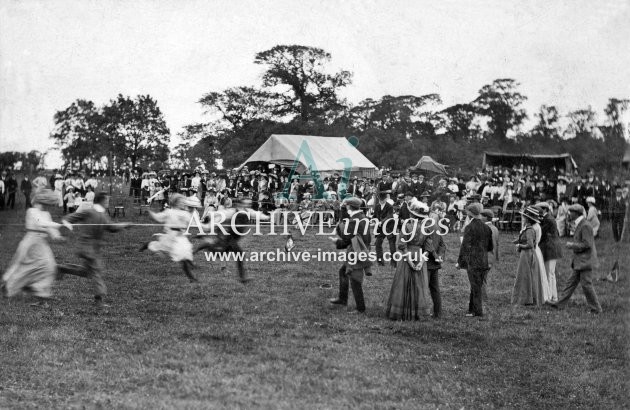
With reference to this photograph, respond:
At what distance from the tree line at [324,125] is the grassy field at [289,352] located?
244 centimetres

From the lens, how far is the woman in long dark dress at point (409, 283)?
976 centimetres

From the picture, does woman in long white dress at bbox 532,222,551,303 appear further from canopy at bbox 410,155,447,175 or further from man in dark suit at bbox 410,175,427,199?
man in dark suit at bbox 410,175,427,199

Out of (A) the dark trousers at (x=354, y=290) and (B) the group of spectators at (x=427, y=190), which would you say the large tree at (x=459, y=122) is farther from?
(A) the dark trousers at (x=354, y=290)

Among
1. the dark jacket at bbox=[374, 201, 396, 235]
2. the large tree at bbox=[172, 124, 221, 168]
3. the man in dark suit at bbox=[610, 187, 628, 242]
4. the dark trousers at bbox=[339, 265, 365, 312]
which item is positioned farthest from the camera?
the man in dark suit at bbox=[610, 187, 628, 242]

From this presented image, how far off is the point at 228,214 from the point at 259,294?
3637 millimetres

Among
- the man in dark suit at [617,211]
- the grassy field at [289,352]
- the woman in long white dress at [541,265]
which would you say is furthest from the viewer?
the man in dark suit at [617,211]

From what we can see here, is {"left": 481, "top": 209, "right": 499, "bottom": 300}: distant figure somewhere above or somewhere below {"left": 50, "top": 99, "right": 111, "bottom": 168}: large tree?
below

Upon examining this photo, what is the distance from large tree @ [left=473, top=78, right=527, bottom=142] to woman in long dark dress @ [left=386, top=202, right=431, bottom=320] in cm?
296

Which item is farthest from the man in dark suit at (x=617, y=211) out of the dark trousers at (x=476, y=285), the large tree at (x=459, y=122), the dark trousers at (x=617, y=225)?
the dark trousers at (x=476, y=285)

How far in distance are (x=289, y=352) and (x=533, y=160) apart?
26.6 feet

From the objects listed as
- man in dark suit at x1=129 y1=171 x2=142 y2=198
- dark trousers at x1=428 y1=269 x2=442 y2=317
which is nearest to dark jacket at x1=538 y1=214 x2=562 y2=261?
dark trousers at x1=428 y1=269 x2=442 y2=317

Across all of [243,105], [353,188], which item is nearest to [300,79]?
[243,105]

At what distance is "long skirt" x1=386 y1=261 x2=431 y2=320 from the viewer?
9.76 metres

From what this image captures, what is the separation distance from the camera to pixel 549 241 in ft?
37.5
